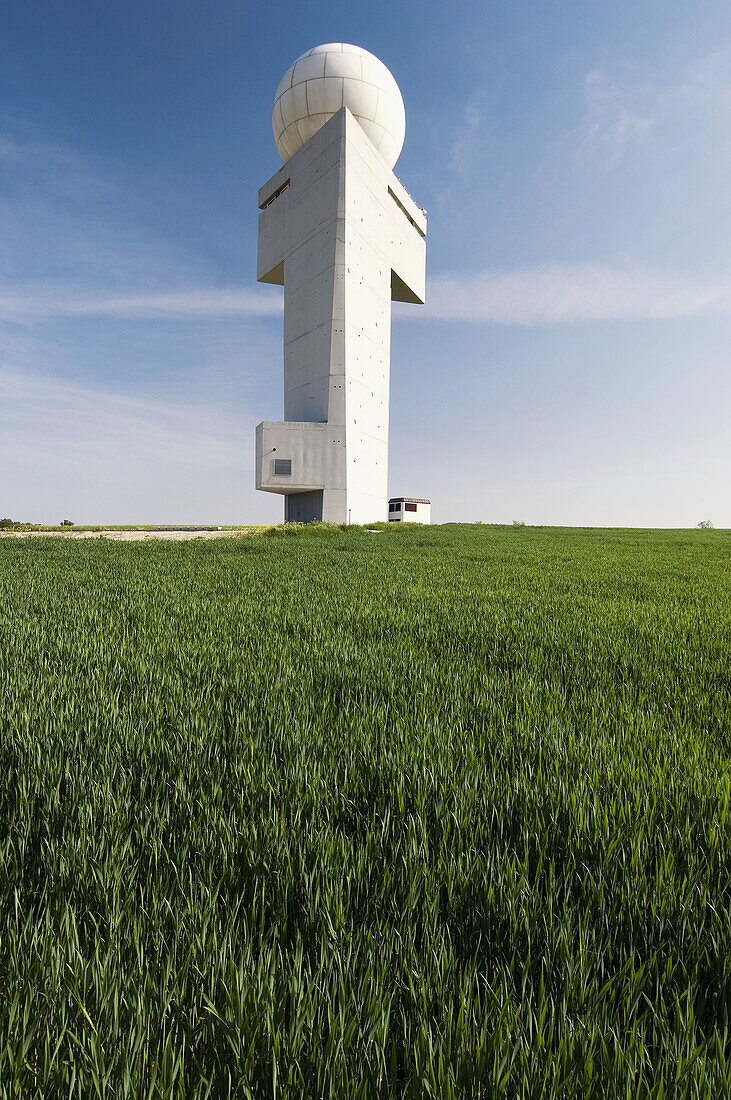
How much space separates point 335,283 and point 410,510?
22751mm

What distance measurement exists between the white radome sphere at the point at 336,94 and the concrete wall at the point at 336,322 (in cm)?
170

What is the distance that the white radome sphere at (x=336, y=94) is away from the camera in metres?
30.0

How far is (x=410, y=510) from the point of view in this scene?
47.8 meters

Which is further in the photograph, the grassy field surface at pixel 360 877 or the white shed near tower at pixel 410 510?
the white shed near tower at pixel 410 510

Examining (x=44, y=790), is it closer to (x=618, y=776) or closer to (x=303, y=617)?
(x=618, y=776)

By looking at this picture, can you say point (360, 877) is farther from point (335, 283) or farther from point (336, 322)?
point (335, 283)

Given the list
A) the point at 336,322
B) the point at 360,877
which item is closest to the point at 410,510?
the point at 336,322

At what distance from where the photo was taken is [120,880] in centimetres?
132

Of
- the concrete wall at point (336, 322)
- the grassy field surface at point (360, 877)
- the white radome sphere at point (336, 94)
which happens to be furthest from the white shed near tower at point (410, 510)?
the grassy field surface at point (360, 877)

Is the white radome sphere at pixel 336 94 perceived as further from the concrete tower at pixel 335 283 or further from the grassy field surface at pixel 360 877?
the grassy field surface at pixel 360 877

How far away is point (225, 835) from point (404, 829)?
0.55m

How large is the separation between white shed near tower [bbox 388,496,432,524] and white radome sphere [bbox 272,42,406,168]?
26.2 meters

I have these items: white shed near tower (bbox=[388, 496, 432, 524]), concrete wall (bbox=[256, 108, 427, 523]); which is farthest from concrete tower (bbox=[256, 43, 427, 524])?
white shed near tower (bbox=[388, 496, 432, 524])

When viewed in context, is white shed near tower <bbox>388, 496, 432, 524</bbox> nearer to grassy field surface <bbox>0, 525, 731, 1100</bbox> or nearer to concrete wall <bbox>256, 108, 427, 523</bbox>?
concrete wall <bbox>256, 108, 427, 523</bbox>
